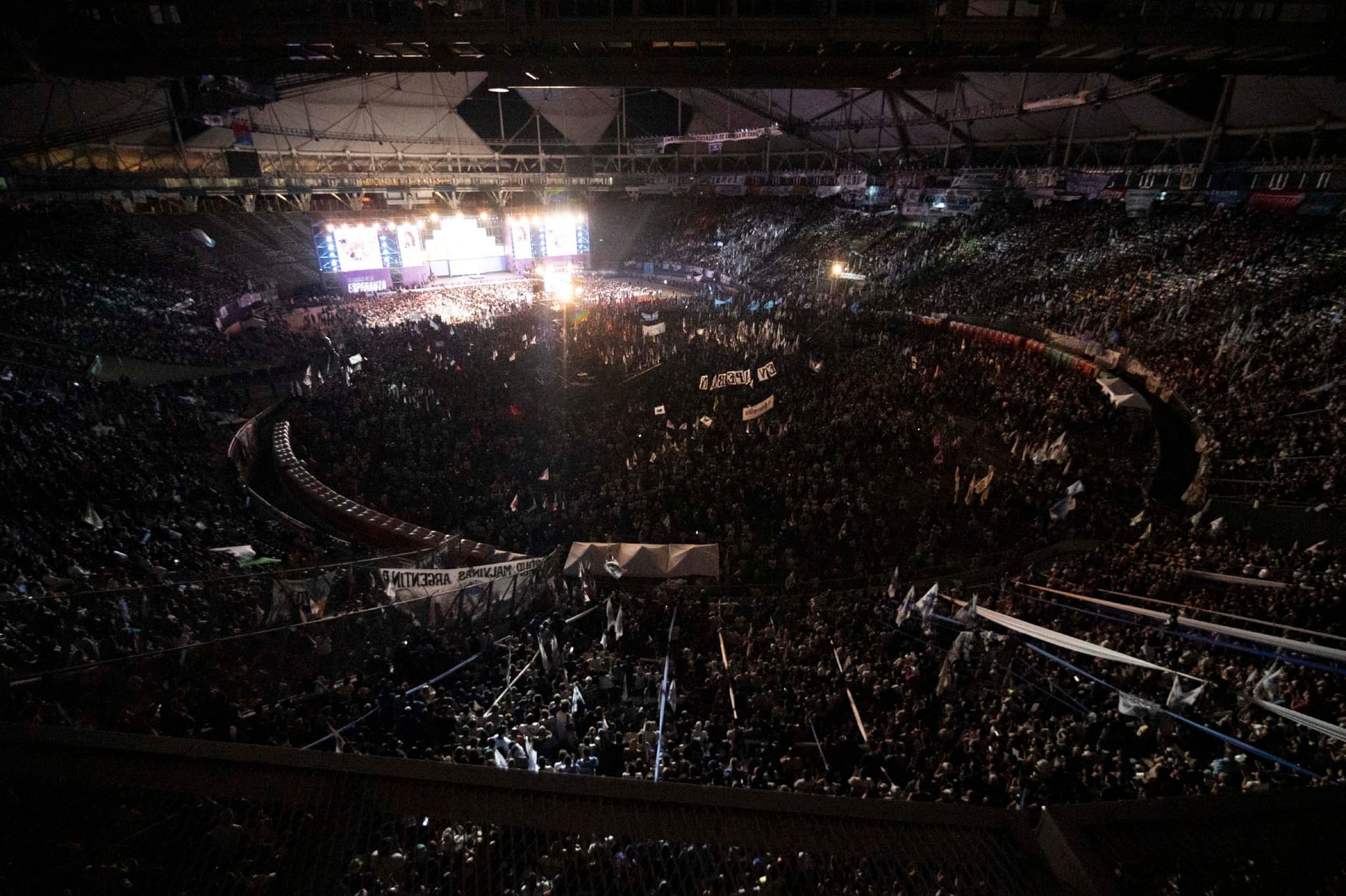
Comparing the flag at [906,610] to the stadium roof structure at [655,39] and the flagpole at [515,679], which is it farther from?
the stadium roof structure at [655,39]

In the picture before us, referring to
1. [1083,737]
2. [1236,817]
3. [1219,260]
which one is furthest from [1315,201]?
[1236,817]

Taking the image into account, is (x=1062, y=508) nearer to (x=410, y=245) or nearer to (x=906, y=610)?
(x=906, y=610)

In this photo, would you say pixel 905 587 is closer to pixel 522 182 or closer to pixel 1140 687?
pixel 1140 687

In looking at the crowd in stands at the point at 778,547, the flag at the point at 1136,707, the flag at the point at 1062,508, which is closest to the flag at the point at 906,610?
the crowd in stands at the point at 778,547

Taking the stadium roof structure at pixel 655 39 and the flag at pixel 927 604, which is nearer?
the flag at pixel 927 604

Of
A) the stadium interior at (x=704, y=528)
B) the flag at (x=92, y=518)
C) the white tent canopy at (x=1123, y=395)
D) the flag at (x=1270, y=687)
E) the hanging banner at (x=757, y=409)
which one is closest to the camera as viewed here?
the stadium interior at (x=704, y=528)
